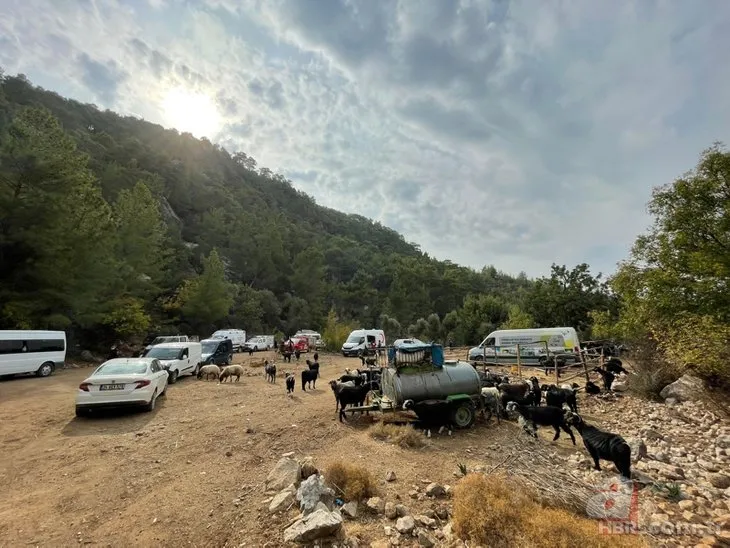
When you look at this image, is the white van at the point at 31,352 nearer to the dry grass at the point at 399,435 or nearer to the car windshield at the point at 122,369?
the car windshield at the point at 122,369

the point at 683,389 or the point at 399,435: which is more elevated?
the point at 683,389

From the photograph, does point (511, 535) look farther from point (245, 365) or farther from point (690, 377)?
point (245, 365)

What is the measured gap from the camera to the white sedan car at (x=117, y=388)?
945cm

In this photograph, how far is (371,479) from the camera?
5.78 m

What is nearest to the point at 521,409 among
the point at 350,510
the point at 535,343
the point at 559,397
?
the point at 559,397

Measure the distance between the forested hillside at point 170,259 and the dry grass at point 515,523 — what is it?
86.4 ft

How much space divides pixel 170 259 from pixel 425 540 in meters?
44.0

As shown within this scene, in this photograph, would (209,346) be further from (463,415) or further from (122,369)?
(463,415)

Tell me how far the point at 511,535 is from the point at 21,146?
96.6ft

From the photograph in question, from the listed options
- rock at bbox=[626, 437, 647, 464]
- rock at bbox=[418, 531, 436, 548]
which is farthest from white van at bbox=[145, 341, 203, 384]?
rock at bbox=[626, 437, 647, 464]

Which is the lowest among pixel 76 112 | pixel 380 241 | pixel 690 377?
pixel 690 377

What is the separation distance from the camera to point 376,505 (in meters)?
5.25

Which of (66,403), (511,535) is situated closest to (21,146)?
(66,403)

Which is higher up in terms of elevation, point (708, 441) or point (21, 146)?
point (21, 146)
